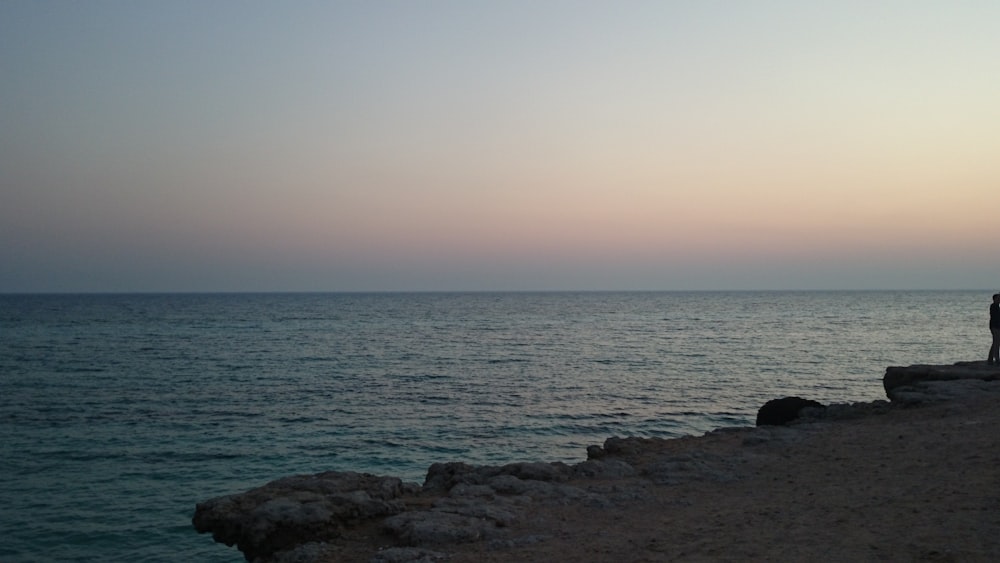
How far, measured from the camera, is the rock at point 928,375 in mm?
19281

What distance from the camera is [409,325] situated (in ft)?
301

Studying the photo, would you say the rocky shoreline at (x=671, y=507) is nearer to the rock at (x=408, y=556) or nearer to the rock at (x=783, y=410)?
the rock at (x=408, y=556)

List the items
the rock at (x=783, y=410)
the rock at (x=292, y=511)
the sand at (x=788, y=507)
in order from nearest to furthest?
the sand at (x=788, y=507), the rock at (x=292, y=511), the rock at (x=783, y=410)

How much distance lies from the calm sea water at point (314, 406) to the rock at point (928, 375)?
20.6ft

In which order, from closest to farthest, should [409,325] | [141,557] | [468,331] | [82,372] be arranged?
[141,557] → [82,372] → [468,331] → [409,325]

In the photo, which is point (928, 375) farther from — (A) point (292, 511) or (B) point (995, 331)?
(A) point (292, 511)

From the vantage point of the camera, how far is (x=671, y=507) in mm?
10523

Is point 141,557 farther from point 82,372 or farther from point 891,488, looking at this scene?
point 82,372

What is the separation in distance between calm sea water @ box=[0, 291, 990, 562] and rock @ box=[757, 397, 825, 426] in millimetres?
5933

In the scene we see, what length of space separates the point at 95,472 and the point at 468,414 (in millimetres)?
13276

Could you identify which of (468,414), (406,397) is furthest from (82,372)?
(468,414)

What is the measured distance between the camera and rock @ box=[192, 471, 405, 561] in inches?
377

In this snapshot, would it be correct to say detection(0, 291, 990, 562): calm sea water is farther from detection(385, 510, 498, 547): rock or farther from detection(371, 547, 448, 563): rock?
detection(371, 547, 448, 563): rock

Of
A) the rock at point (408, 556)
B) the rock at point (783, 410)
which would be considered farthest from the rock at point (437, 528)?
the rock at point (783, 410)
